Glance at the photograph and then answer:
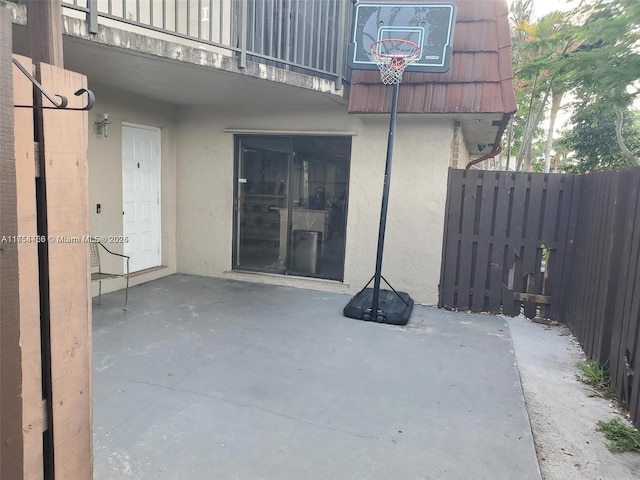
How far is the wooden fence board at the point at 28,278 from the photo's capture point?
4.12 feet

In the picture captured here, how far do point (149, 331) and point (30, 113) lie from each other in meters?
3.99

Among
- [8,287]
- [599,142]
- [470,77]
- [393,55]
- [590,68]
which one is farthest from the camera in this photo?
[599,142]

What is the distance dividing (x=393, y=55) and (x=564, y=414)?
154 inches

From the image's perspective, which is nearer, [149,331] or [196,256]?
[149,331]

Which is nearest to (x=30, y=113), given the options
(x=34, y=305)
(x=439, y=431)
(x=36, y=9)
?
(x=36, y=9)

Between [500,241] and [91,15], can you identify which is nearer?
[91,15]

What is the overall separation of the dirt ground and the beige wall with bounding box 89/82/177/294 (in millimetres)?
5325

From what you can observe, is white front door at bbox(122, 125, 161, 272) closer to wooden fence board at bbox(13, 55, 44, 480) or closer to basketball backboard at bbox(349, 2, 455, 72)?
basketball backboard at bbox(349, 2, 455, 72)

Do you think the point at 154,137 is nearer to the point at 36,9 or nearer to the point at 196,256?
the point at 196,256

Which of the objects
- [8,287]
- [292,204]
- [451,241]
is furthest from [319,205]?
[8,287]

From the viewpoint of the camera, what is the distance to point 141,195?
6.91 m

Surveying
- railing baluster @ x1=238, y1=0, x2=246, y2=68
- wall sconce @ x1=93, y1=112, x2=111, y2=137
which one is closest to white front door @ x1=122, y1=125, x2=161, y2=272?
wall sconce @ x1=93, y1=112, x2=111, y2=137

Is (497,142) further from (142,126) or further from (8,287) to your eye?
(8,287)

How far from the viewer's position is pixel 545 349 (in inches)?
191
